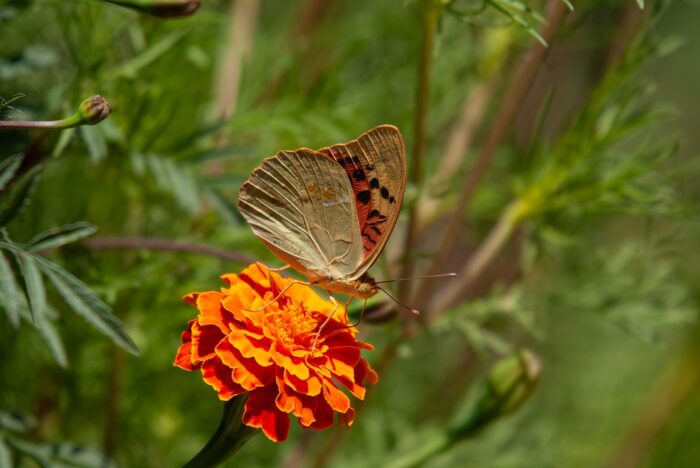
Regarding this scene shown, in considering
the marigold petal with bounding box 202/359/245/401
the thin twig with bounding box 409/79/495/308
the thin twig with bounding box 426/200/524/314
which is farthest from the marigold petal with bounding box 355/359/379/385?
the thin twig with bounding box 409/79/495/308

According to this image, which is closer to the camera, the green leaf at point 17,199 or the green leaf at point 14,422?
the green leaf at point 17,199

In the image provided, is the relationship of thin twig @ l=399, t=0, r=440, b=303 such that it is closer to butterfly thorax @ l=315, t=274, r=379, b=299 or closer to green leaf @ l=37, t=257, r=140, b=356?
butterfly thorax @ l=315, t=274, r=379, b=299

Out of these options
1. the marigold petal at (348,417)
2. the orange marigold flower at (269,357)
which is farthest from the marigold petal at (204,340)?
the marigold petal at (348,417)

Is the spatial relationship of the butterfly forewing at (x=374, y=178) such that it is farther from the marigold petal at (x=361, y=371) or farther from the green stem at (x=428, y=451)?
the green stem at (x=428, y=451)

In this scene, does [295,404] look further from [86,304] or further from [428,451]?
[428,451]

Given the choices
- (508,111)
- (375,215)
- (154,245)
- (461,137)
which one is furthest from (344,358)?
(461,137)
